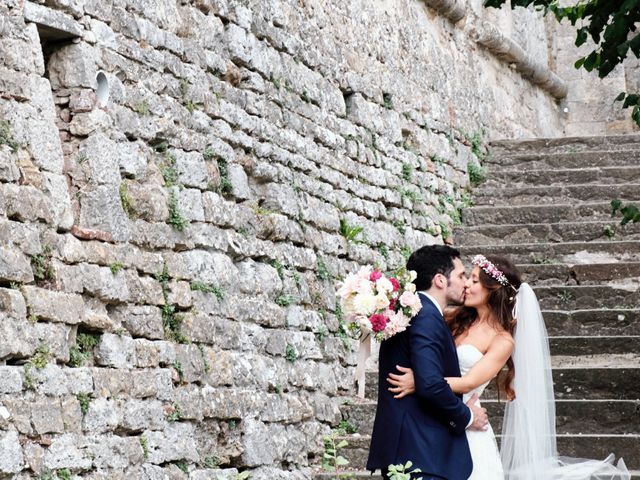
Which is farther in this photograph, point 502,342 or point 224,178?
point 224,178

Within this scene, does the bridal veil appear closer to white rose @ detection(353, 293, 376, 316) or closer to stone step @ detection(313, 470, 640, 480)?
stone step @ detection(313, 470, 640, 480)

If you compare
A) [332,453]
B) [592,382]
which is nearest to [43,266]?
[332,453]

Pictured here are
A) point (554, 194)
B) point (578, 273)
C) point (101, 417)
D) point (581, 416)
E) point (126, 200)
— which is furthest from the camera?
point (554, 194)

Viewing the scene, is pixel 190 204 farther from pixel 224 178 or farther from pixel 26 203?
pixel 26 203

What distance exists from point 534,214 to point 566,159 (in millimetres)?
1301

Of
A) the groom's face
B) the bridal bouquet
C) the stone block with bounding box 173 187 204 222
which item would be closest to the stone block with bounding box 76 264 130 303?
the stone block with bounding box 173 187 204 222

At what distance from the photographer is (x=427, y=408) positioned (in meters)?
5.45

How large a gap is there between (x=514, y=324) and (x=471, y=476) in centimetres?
84

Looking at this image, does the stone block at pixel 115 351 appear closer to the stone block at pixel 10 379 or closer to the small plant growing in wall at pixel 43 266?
the small plant growing in wall at pixel 43 266

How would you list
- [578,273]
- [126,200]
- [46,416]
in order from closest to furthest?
[46,416], [126,200], [578,273]

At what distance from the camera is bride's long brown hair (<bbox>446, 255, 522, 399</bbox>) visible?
20.4ft

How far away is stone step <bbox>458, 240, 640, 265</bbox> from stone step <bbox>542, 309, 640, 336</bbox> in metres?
1.07

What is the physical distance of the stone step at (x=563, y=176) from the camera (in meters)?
11.2

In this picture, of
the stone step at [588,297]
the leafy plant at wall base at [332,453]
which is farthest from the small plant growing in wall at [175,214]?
the stone step at [588,297]
